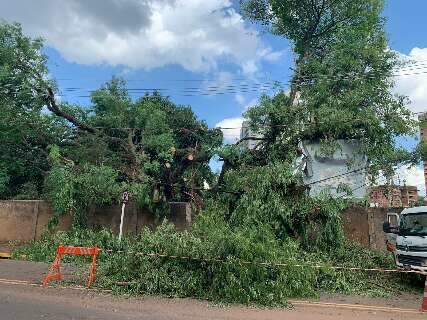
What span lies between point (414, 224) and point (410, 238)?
2.22 ft

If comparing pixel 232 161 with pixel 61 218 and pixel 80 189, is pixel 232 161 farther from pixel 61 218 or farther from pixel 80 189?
pixel 61 218

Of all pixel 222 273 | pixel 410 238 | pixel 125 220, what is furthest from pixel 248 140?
pixel 222 273

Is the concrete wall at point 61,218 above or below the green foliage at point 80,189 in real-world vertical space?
below

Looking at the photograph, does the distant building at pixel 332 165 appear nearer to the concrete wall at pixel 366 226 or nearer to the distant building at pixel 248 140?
the distant building at pixel 248 140

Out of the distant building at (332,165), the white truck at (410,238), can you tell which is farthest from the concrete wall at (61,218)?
the white truck at (410,238)

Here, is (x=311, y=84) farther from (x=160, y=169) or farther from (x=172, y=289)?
(x=172, y=289)

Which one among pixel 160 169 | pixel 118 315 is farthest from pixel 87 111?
pixel 118 315

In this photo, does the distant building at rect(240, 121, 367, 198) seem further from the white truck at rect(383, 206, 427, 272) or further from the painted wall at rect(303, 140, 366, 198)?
the white truck at rect(383, 206, 427, 272)

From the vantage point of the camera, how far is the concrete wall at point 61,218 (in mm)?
16273

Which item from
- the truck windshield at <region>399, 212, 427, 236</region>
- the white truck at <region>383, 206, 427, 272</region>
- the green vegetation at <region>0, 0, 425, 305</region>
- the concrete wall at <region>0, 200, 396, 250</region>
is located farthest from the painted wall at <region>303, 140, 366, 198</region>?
the truck windshield at <region>399, 212, 427, 236</region>

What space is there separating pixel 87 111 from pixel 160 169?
6.14 m

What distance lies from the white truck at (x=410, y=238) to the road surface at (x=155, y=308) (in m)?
1.19

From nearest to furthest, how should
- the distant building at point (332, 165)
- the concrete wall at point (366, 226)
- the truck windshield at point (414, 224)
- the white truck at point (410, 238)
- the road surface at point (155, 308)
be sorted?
1. the road surface at point (155, 308)
2. the white truck at point (410, 238)
3. the truck windshield at point (414, 224)
4. the concrete wall at point (366, 226)
5. the distant building at point (332, 165)

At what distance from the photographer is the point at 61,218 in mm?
16719
